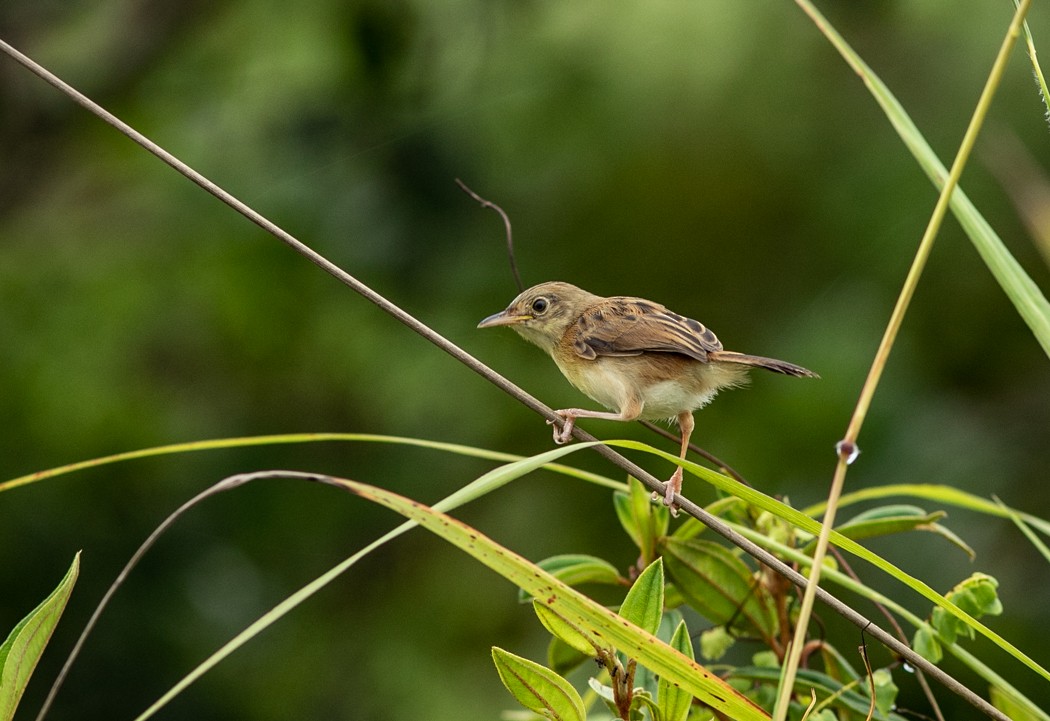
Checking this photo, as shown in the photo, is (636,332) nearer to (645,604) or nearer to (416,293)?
(645,604)

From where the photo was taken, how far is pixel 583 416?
106 inches

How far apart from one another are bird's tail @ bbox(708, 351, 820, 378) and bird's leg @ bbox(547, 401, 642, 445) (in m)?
0.22

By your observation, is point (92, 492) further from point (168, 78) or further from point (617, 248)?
point (617, 248)

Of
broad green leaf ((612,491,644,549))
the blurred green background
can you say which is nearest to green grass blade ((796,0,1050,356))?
broad green leaf ((612,491,644,549))

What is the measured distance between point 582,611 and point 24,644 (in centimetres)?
74

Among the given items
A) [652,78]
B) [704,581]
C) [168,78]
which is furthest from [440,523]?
[168,78]

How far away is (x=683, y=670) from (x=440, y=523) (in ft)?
1.22

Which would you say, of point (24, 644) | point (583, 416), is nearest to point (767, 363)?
point (583, 416)

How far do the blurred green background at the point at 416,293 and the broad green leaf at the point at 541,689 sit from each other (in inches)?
112

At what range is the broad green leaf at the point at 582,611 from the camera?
59.2 inches

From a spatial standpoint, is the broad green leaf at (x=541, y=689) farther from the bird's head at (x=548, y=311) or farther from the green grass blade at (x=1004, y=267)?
the bird's head at (x=548, y=311)

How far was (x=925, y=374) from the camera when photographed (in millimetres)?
5012

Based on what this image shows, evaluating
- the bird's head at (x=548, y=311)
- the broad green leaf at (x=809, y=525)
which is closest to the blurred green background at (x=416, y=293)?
the bird's head at (x=548, y=311)

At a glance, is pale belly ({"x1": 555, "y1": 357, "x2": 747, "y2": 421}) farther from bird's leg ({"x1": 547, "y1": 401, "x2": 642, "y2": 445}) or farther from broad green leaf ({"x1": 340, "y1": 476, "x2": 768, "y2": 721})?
broad green leaf ({"x1": 340, "y1": 476, "x2": 768, "y2": 721})
